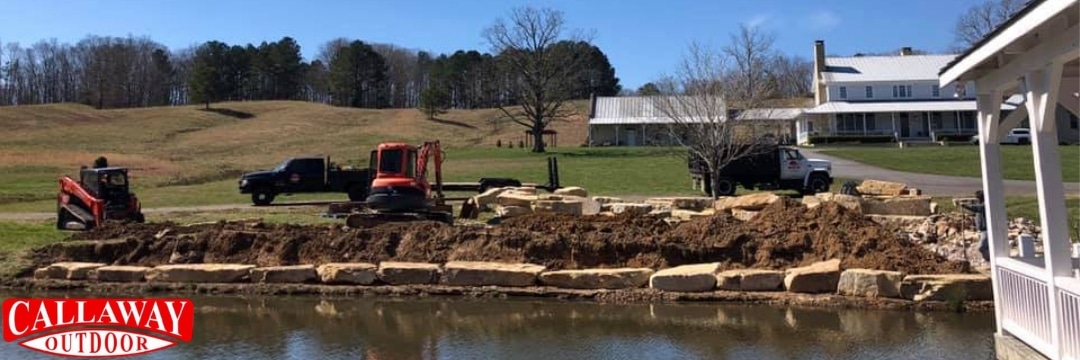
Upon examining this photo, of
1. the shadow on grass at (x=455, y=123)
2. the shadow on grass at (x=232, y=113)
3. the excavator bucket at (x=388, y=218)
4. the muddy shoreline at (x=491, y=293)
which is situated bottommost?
the muddy shoreline at (x=491, y=293)

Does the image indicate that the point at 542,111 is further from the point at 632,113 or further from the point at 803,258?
the point at 803,258

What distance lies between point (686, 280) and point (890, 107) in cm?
5694

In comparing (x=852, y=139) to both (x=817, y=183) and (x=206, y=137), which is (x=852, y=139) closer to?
(x=817, y=183)

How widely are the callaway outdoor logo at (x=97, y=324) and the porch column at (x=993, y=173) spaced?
27.7ft

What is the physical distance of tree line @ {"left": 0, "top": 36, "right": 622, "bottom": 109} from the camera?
114500mm

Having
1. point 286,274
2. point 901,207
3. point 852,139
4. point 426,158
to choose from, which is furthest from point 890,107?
point 286,274

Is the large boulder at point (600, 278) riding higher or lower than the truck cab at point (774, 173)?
lower

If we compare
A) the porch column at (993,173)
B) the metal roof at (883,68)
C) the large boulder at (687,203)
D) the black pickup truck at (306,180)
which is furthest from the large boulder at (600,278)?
the metal roof at (883,68)

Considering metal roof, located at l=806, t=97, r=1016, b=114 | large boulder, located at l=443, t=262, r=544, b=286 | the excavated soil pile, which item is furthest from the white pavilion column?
metal roof, located at l=806, t=97, r=1016, b=114

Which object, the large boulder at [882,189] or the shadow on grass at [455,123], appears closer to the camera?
the large boulder at [882,189]

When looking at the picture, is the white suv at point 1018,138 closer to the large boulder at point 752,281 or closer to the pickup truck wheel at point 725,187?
the pickup truck wheel at point 725,187

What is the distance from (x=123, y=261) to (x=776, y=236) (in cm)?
1098

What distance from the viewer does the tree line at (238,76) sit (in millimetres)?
114500

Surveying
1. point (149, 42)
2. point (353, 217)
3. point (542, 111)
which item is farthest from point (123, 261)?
point (149, 42)
